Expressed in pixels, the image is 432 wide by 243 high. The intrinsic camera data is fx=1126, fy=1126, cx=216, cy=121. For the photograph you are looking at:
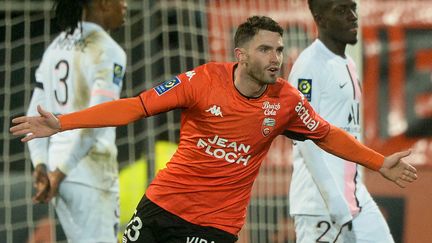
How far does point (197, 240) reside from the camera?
4.83 metres

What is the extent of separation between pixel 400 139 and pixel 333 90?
3331 mm

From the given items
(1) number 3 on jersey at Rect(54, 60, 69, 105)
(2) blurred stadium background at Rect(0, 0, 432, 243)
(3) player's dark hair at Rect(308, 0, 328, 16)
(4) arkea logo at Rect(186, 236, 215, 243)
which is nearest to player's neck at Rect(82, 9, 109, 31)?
(1) number 3 on jersey at Rect(54, 60, 69, 105)

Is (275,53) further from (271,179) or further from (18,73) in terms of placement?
(18,73)

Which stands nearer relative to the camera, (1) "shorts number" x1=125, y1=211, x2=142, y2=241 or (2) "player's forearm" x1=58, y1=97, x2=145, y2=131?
(2) "player's forearm" x1=58, y1=97, x2=145, y2=131

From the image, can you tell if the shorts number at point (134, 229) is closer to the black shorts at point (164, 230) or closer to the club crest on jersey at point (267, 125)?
A: the black shorts at point (164, 230)

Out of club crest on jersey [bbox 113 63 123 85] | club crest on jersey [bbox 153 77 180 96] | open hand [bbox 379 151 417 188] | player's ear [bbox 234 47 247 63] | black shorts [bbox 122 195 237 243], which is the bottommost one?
black shorts [bbox 122 195 237 243]

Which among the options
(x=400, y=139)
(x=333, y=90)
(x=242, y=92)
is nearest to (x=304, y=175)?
(x=333, y=90)

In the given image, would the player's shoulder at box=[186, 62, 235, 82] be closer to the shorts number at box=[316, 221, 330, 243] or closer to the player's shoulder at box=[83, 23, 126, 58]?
the shorts number at box=[316, 221, 330, 243]

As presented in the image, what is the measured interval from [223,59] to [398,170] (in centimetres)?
352

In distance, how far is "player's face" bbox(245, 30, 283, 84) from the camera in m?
4.86

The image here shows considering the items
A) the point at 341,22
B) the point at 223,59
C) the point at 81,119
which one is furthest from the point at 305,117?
the point at 223,59

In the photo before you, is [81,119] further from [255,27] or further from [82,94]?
[82,94]

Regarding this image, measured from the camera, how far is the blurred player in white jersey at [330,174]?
5324 millimetres

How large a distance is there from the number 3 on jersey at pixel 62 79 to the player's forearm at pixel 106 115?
1.31 meters
